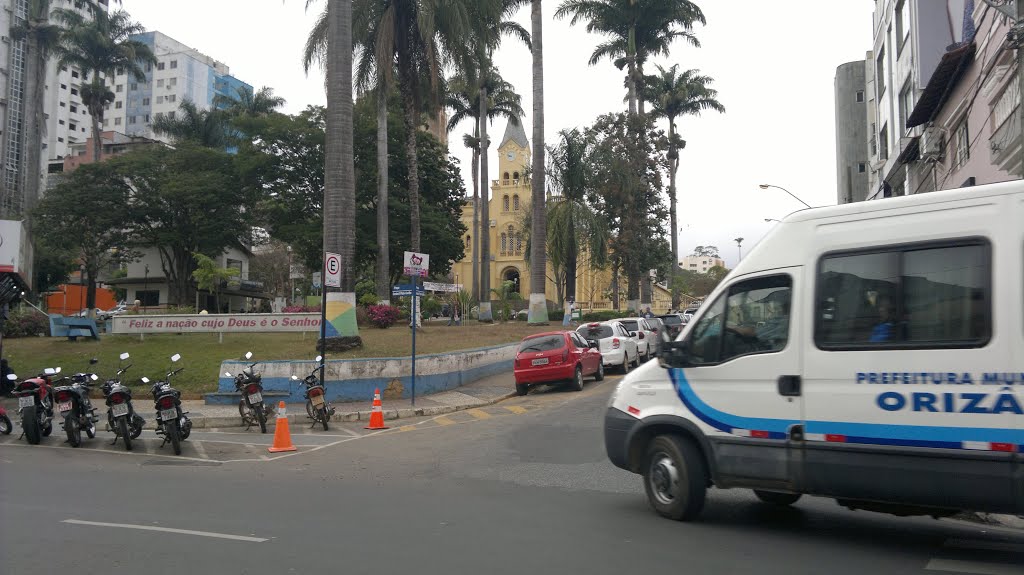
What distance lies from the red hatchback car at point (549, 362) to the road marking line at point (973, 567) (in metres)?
12.9

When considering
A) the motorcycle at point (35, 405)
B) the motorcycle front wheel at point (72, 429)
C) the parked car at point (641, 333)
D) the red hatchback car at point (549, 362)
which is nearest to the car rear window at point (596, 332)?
the parked car at point (641, 333)

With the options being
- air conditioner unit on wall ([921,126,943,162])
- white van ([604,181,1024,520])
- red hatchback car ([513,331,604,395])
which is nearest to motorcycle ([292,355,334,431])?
red hatchback car ([513,331,604,395])

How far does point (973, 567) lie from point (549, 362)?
13.1m

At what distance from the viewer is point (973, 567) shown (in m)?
5.30

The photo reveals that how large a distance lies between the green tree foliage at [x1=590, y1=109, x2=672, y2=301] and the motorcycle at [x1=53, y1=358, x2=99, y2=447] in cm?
3128

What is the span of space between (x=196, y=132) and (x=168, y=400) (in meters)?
50.5

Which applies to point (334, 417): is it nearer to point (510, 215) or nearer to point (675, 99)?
point (675, 99)

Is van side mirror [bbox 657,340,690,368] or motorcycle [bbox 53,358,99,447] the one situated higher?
van side mirror [bbox 657,340,690,368]

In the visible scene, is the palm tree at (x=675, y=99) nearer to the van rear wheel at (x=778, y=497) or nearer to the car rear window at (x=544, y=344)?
the car rear window at (x=544, y=344)

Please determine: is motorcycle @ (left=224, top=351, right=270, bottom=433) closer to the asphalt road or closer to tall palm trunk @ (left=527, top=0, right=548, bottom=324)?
the asphalt road

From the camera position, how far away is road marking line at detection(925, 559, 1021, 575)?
5164 mm

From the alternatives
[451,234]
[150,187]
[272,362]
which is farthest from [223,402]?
[150,187]

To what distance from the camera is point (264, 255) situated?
219 ft

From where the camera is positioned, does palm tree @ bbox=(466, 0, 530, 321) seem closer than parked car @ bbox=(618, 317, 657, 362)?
No
